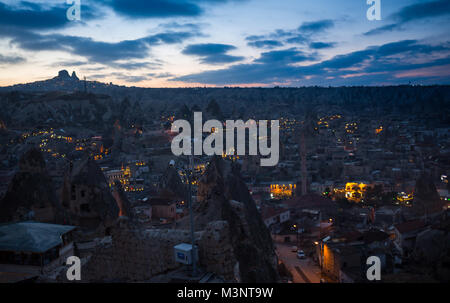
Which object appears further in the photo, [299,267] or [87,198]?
[299,267]

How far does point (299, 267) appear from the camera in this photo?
74.1ft

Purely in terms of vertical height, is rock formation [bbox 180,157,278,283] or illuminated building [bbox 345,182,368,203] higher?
rock formation [bbox 180,157,278,283]

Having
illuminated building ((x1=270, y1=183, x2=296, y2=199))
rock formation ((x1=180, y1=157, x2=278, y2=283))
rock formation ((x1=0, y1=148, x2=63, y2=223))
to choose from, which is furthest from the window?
illuminated building ((x1=270, y1=183, x2=296, y2=199))

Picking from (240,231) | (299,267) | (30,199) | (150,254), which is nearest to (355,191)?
(299,267)

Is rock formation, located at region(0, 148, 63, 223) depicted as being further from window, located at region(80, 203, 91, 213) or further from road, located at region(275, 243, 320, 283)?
road, located at region(275, 243, 320, 283)

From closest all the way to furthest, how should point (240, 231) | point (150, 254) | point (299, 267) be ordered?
1. point (150, 254)
2. point (240, 231)
3. point (299, 267)

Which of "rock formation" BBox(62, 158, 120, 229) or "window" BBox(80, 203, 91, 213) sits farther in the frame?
"window" BBox(80, 203, 91, 213)

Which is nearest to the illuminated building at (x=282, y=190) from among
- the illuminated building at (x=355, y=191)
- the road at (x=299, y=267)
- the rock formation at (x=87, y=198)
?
the illuminated building at (x=355, y=191)

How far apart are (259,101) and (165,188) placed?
168480mm

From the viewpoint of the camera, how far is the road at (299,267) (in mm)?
20464

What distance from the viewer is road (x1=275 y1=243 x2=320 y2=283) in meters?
20.5

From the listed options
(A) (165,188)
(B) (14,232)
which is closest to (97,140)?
(A) (165,188)

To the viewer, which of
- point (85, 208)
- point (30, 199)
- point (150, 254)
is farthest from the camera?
point (85, 208)

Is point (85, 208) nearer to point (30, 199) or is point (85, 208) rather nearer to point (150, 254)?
point (30, 199)
